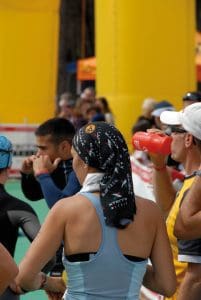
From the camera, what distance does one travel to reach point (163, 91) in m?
11.4

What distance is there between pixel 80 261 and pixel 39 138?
5.96 ft

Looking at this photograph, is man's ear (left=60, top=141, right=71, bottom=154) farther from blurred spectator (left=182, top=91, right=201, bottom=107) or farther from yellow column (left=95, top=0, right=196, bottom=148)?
yellow column (left=95, top=0, right=196, bottom=148)

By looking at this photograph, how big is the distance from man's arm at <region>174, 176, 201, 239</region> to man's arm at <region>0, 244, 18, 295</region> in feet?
2.75

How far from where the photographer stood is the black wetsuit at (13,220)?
3461mm

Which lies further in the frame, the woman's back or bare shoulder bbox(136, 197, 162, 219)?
bare shoulder bbox(136, 197, 162, 219)

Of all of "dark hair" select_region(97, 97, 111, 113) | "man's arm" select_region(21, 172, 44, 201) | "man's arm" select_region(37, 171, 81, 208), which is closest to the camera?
"man's arm" select_region(37, 171, 81, 208)

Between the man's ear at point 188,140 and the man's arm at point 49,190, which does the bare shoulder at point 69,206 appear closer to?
the man's ear at point 188,140

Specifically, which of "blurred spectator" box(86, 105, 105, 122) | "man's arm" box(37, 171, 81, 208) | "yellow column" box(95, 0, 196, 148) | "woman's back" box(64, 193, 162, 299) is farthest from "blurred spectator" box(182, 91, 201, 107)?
"yellow column" box(95, 0, 196, 148)

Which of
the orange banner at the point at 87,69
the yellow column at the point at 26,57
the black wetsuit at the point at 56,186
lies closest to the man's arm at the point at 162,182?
the black wetsuit at the point at 56,186

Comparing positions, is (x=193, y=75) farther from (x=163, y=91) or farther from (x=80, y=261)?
(x=80, y=261)

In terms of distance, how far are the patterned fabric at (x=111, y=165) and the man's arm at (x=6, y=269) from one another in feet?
1.34

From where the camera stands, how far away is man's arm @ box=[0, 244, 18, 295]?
2.63 meters

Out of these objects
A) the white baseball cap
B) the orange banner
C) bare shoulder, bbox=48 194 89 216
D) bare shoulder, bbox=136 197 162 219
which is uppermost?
the white baseball cap

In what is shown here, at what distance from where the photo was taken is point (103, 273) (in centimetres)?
278
